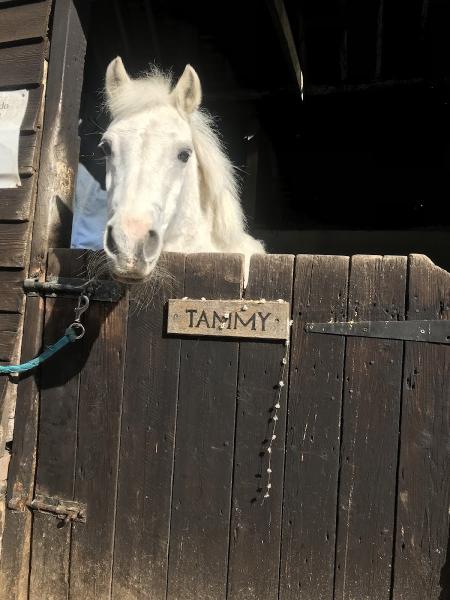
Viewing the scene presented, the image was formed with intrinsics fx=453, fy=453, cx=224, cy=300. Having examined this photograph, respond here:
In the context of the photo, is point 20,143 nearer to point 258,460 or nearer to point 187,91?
point 187,91

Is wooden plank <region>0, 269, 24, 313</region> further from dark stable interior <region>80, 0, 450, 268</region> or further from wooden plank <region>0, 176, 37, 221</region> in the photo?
dark stable interior <region>80, 0, 450, 268</region>

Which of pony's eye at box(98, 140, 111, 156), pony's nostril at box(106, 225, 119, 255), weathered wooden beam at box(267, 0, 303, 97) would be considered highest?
weathered wooden beam at box(267, 0, 303, 97)

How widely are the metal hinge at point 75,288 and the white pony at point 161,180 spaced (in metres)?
0.33

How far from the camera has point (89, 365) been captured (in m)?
2.03

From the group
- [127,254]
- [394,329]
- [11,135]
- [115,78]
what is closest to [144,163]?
[127,254]

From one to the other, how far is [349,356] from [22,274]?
154 cm

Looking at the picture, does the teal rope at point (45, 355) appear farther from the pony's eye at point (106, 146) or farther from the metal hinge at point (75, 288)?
the pony's eye at point (106, 146)

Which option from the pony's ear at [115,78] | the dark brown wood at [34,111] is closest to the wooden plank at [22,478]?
the dark brown wood at [34,111]

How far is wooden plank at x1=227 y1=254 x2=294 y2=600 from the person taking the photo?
174 cm

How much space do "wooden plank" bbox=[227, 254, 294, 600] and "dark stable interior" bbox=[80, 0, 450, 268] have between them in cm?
183

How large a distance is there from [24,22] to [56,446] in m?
2.11

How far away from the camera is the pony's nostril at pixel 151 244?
5.28 ft

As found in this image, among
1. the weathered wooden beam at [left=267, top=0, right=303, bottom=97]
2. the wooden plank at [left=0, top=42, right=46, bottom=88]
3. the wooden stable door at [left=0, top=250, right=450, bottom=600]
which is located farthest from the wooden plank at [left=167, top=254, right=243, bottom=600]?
the weathered wooden beam at [left=267, top=0, right=303, bottom=97]

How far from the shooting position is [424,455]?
62.2 inches
